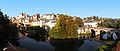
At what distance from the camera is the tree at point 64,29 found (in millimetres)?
98938

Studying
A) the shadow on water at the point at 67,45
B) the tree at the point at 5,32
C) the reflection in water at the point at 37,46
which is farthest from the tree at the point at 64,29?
the tree at the point at 5,32

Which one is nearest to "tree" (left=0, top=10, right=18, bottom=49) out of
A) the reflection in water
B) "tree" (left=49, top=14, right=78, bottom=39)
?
the reflection in water

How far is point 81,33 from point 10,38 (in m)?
64.4

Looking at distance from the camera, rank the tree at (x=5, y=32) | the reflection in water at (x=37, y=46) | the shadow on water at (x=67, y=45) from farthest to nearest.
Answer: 1. the shadow on water at (x=67, y=45)
2. the reflection in water at (x=37, y=46)
3. the tree at (x=5, y=32)

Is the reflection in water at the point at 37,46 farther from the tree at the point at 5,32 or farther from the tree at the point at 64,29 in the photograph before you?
the tree at the point at 64,29

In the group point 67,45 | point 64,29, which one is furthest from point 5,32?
point 64,29

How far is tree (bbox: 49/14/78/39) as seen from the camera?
325 feet

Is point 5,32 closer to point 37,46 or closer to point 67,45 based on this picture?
point 37,46

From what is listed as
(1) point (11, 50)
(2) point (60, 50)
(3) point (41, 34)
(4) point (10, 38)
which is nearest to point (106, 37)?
(3) point (41, 34)

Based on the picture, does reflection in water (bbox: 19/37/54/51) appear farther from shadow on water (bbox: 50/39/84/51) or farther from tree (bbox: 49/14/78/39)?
tree (bbox: 49/14/78/39)

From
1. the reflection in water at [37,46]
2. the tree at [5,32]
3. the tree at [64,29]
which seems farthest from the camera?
the tree at [64,29]

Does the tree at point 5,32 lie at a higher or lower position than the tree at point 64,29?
higher

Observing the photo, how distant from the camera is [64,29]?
100125 mm

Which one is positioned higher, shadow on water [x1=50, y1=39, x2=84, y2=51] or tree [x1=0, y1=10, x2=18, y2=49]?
tree [x1=0, y1=10, x2=18, y2=49]
